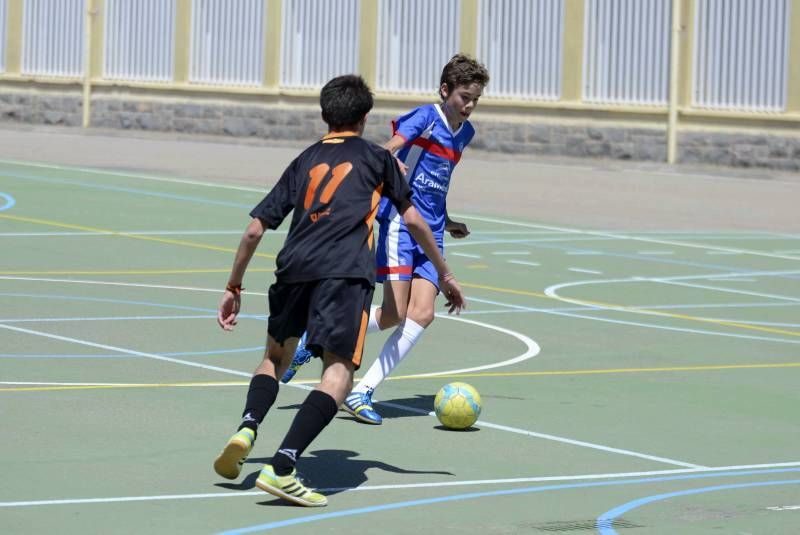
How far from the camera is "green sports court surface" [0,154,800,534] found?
316 inches

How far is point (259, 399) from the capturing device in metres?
8.35

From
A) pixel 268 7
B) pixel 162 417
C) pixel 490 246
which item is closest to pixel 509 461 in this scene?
pixel 162 417

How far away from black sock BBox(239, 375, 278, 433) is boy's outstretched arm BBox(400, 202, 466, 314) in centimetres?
93

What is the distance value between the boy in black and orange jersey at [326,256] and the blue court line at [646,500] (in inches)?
49.7

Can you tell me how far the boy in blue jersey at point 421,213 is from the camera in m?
10.5

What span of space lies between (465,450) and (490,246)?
12248 millimetres

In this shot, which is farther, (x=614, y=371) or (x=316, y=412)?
(x=614, y=371)

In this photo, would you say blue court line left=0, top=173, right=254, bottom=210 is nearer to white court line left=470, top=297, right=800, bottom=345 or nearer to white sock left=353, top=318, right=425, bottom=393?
white court line left=470, top=297, right=800, bottom=345

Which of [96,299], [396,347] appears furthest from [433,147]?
[96,299]

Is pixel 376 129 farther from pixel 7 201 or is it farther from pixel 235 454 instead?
pixel 235 454

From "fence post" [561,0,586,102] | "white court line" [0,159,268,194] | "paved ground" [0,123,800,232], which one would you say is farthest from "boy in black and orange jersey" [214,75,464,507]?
Result: "fence post" [561,0,586,102]

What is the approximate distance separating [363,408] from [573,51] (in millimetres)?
27117

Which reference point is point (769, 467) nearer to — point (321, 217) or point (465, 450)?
point (465, 450)

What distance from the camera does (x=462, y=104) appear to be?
10766mm
